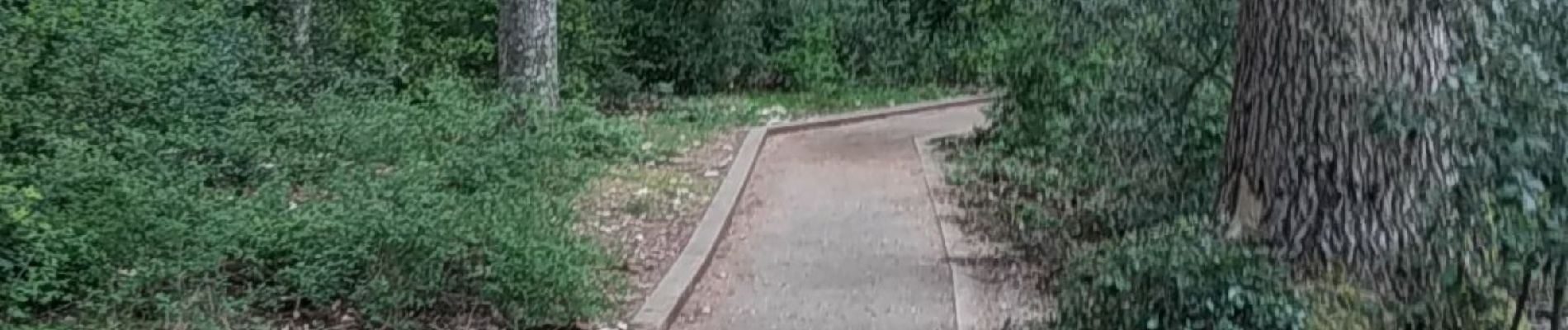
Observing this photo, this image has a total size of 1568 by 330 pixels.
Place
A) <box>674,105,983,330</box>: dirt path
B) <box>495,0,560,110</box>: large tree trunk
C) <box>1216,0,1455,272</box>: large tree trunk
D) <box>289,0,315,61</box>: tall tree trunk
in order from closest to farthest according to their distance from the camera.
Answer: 1. <box>1216,0,1455,272</box>: large tree trunk
2. <box>674,105,983,330</box>: dirt path
3. <box>495,0,560,110</box>: large tree trunk
4. <box>289,0,315,61</box>: tall tree trunk

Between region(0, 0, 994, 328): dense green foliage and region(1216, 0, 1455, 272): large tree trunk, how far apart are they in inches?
112

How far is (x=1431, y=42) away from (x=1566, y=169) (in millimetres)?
1863

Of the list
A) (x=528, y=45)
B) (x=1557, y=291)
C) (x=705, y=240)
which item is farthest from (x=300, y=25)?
(x=1557, y=291)

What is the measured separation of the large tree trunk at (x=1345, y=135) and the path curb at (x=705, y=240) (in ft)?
8.43

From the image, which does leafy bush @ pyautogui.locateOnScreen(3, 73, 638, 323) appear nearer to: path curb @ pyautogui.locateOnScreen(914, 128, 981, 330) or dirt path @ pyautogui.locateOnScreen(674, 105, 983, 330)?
dirt path @ pyautogui.locateOnScreen(674, 105, 983, 330)

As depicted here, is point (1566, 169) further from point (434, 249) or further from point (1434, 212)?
point (434, 249)

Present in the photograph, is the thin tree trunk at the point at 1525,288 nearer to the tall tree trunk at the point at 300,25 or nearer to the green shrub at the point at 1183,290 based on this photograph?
the green shrub at the point at 1183,290

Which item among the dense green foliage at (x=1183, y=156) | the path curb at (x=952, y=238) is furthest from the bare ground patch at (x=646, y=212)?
the dense green foliage at (x=1183, y=156)

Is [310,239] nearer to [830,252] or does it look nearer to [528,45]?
[830,252]

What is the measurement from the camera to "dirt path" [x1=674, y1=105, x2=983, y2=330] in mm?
7539

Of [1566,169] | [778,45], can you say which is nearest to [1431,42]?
[1566,169]

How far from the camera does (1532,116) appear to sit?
14.3 ft

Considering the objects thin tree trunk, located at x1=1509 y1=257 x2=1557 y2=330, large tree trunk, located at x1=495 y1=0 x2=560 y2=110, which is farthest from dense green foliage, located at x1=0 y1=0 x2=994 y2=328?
thin tree trunk, located at x1=1509 y1=257 x2=1557 y2=330

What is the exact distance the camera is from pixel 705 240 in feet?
30.0
